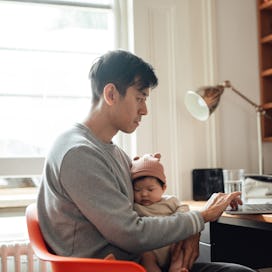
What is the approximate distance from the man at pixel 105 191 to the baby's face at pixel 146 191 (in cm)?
5

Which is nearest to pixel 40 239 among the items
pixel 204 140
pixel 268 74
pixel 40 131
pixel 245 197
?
pixel 245 197

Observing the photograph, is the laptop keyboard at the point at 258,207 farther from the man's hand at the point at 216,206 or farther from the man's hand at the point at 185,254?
the man's hand at the point at 185,254

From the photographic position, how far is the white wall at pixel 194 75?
9.01ft

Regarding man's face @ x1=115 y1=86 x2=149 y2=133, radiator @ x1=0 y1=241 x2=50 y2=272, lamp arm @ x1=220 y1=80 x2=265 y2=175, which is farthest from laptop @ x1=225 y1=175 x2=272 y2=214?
radiator @ x1=0 y1=241 x2=50 y2=272

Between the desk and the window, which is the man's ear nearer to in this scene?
the desk

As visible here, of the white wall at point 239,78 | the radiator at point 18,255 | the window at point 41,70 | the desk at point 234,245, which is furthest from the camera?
the white wall at point 239,78

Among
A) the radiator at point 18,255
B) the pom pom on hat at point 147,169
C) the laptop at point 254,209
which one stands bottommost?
the radiator at point 18,255

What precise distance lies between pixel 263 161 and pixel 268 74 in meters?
0.49

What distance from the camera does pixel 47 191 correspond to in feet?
5.22

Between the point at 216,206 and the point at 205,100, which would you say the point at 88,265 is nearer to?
the point at 216,206

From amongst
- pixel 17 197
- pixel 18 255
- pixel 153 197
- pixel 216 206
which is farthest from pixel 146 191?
pixel 17 197

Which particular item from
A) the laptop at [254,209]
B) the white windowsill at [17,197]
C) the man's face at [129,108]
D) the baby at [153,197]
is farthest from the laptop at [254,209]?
the white windowsill at [17,197]

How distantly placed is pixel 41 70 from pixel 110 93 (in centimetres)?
121

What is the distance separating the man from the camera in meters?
1.47
